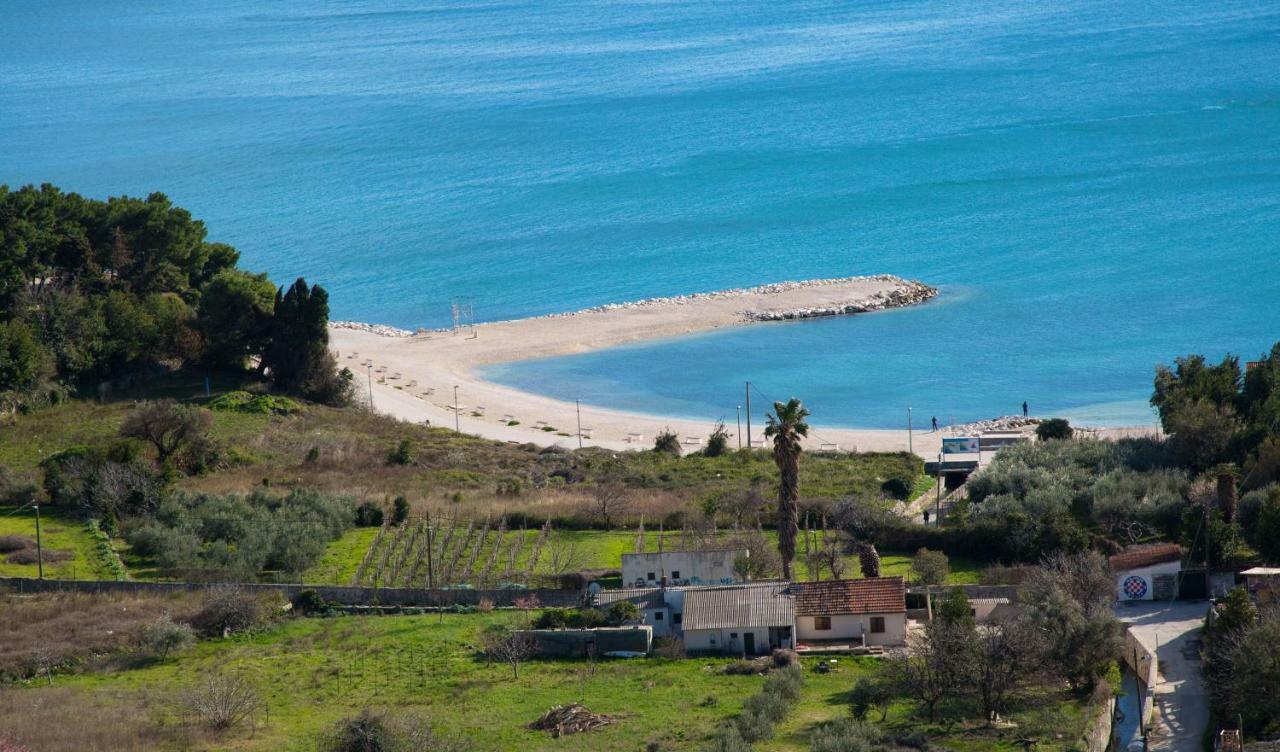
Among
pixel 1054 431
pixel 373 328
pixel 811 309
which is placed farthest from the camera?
pixel 373 328

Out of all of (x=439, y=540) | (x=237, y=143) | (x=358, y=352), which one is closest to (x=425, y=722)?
(x=439, y=540)

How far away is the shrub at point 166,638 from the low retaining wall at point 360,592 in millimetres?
3463

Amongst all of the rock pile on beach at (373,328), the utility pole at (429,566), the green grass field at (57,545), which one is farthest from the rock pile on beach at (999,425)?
the green grass field at (57,545)

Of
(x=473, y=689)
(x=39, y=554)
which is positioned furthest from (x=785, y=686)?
(x=39, y=554)

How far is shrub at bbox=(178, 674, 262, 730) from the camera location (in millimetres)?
34688

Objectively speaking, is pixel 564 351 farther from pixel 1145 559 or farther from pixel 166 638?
pixel 1145 559

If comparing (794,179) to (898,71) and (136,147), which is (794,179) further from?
(136,147)

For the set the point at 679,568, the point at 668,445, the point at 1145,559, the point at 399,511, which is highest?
the point at 668,445

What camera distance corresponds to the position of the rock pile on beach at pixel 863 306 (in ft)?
311

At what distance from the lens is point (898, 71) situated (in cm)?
18475

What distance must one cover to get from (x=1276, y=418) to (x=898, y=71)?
136968 mm

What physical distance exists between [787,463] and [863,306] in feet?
177

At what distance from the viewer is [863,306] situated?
95.4 meters

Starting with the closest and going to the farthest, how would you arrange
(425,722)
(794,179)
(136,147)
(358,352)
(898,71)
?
1. (425,722)
2. (358,352)
3. (794,179)
4. (136,147)
5. (898,71)
